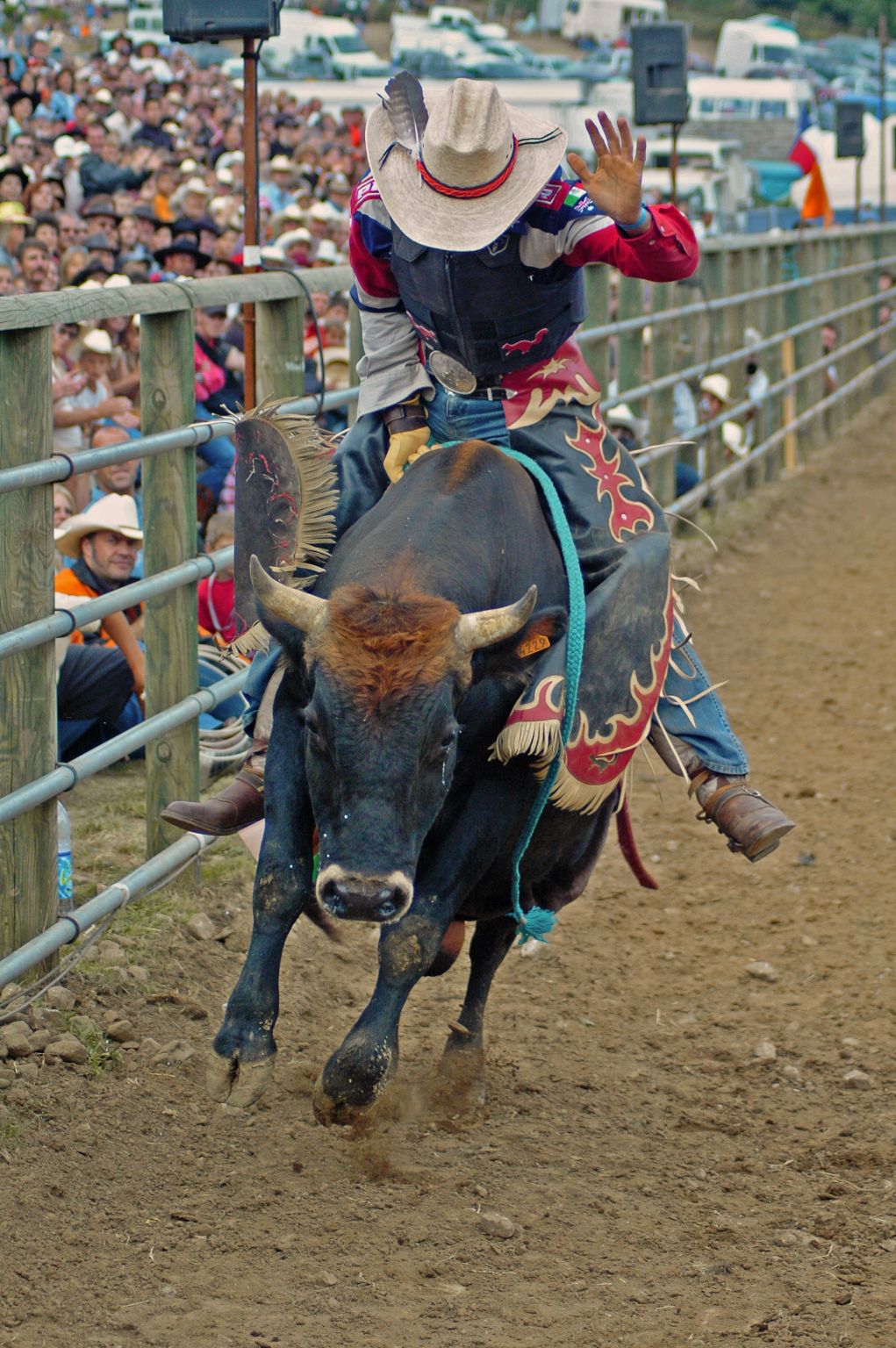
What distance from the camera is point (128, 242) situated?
38.9 feet

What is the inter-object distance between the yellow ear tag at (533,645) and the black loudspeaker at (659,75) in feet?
28.3

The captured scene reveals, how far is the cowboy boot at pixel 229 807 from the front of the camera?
3.67 meters

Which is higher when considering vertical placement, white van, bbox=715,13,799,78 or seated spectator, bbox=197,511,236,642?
white van, bbox=715,13,799,78

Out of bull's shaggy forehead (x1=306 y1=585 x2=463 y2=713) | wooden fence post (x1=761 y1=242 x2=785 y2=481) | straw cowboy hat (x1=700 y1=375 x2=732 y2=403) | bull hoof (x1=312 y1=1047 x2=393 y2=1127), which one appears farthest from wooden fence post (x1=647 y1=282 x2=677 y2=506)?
bull hoof (x1=312 y1=1047 x2=393 y2=1127)

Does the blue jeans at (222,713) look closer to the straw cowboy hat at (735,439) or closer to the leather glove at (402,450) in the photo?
the leather glove at (402,450)

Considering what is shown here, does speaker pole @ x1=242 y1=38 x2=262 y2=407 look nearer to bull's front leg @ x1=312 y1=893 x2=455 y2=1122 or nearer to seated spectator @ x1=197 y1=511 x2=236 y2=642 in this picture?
seated spectator @ x1=197 y1=511 x2=236 y2=642

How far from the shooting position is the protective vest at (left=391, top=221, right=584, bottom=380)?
3.56m

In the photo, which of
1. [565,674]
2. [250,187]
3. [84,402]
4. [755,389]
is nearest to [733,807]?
[565,674]

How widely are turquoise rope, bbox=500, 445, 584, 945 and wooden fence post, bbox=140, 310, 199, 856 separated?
1.45 metres

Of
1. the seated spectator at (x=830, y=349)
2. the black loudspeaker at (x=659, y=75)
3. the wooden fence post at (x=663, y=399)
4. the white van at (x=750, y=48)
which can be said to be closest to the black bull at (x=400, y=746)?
the wooden fence post at (x=663, y=399)

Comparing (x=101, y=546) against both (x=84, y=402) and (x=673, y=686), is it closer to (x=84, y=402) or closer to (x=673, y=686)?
(x=84, y=402)

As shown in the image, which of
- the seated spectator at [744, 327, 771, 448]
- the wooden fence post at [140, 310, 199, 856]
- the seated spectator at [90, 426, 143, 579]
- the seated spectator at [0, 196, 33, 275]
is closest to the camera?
the wooden fence post at [140, 310, 199, 856]

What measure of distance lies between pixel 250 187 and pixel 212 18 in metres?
0.54

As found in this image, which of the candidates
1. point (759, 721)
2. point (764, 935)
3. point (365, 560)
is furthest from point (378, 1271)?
point (759, 721)
